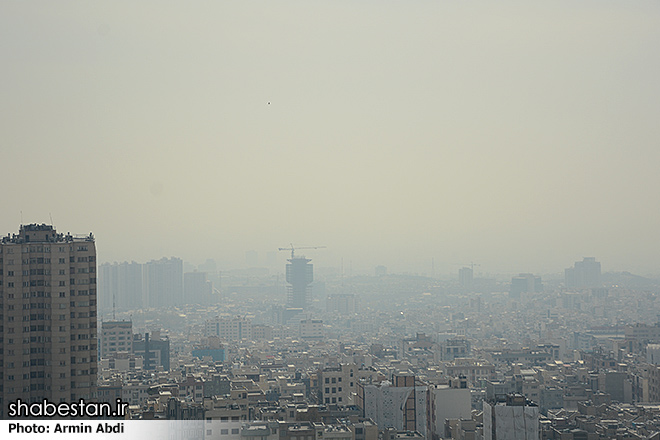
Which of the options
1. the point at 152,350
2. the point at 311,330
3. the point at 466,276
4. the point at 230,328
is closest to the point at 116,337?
the point at 152,350

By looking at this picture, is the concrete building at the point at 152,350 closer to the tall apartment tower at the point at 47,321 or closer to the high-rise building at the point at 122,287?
the high-rise building at the point at 122,287

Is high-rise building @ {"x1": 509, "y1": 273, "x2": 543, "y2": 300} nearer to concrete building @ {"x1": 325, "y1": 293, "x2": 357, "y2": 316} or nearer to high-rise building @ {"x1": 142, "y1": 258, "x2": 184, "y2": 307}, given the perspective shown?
concrete building @ {"x1": 325, "y1": 293, "x2": 357, "y2": 316}

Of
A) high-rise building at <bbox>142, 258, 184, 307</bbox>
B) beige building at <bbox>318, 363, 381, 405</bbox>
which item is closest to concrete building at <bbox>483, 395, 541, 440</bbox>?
beige building at <bbox>318, 363, 381, 405</bbox>

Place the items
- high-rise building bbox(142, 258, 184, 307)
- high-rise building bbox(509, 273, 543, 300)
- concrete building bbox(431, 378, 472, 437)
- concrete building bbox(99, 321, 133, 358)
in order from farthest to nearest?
high-rise building bbox(509, 273, 543, 300), high-rise building bbox(142, 258, 184, 307), concrete building bbox(99, 321, 133, 358), concrete building bbox(431, 378, 472, 437)

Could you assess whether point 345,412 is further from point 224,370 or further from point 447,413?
point 224,370

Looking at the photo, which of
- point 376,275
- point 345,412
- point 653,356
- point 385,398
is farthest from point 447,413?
point 376,275

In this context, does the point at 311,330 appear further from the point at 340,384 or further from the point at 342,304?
the point at 340,384
